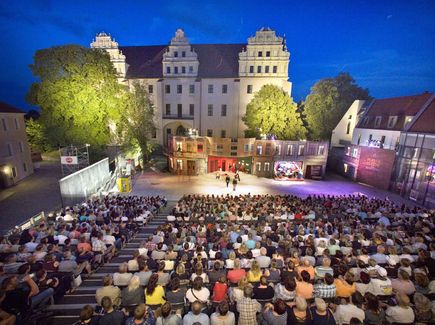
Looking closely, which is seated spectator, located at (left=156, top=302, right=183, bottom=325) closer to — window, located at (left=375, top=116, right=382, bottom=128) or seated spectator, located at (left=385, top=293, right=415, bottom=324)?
seated spectator, located at (left=385, top=293, right=415, bottom=324)

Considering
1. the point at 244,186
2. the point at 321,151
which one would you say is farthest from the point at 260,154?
the point at 321,151

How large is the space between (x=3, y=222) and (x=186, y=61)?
32.1 m

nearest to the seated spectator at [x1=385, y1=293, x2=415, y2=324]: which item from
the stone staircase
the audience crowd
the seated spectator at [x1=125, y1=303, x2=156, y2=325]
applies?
the audience crowd

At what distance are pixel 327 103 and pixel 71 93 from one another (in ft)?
117

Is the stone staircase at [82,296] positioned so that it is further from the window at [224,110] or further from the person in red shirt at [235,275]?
the window at [224,110]

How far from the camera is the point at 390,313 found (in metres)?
4.68

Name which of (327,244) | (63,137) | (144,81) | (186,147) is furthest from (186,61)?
(327,244)

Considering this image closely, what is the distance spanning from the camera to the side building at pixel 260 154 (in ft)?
96.8

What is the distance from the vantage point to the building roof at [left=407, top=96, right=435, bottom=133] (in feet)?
71.2

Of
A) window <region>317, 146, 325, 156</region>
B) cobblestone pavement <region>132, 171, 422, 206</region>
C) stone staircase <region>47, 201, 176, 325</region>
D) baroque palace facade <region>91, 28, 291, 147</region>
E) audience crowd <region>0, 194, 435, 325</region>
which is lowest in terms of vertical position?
cobblestone pavement <region>132, 171, 422, 206</region>

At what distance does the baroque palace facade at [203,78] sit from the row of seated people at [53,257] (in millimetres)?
27467

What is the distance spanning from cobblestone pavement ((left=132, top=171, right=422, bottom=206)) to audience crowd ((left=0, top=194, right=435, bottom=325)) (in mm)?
10743

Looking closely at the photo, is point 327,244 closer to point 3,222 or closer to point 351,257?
point 351,257

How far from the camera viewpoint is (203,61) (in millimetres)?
39031
